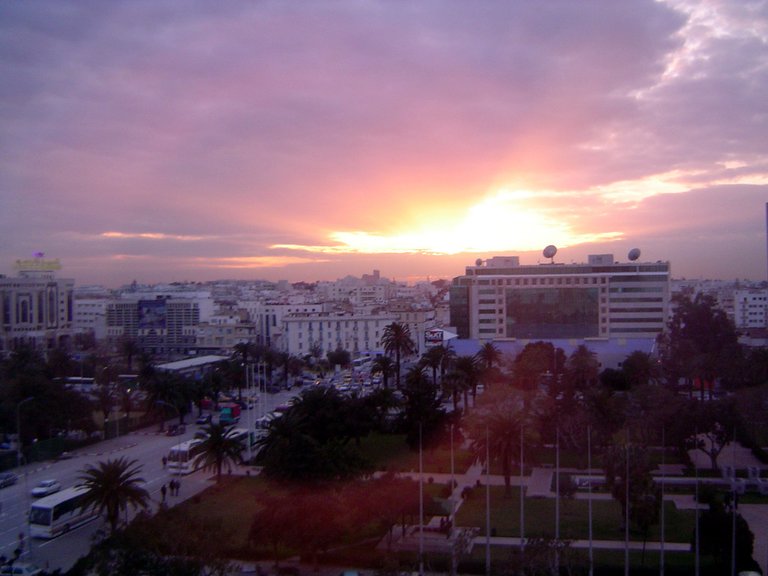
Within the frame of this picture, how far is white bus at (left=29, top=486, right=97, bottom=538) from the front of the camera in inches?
357

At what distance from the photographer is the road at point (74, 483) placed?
28.2 feet

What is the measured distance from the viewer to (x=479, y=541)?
8.64 metres

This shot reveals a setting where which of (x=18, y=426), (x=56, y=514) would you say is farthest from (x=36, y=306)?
(x=56, y=514)

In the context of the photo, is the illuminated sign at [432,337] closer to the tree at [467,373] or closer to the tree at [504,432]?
the tree at [467,373]

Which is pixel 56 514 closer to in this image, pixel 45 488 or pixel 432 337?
pixel 45 488

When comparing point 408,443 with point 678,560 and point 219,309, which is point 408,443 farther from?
point 219,309

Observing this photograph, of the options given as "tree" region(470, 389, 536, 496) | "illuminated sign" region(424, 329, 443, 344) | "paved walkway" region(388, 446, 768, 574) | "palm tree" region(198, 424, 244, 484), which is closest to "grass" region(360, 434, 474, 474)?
"paved walkway" region(388, 446, 768, 574)

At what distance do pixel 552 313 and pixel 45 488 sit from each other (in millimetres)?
23911

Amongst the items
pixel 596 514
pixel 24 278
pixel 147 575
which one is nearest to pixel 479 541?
pixel 596 514

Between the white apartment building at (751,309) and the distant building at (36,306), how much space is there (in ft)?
141

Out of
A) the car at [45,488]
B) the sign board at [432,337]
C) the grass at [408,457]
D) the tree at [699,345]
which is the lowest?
the grass at [408,457]

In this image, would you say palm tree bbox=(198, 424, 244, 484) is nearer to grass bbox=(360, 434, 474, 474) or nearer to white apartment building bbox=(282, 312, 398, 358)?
grass bbox=(360, 434, 474, 474)

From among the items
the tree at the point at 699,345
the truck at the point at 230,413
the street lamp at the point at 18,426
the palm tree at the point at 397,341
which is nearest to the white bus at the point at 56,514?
the street lamp at the point at 18,426

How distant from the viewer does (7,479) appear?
1127 centimetres
